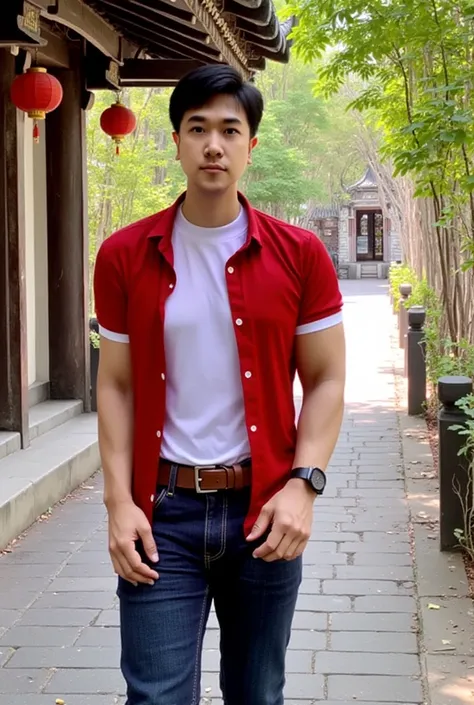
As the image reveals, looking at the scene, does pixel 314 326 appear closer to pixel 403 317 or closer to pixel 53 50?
pixel 53 50

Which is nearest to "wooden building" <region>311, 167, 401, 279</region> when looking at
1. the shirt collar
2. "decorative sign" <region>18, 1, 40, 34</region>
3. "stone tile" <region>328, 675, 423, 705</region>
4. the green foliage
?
"decorative sign" <region>18, 1, 40, 34</region>

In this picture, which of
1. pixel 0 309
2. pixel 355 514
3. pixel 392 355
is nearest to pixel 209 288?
pixel 355 514

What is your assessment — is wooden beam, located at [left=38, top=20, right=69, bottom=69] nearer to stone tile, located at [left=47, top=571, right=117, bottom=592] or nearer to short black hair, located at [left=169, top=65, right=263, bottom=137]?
stone tile, located at [left=47, top=571, right=117, bottom=592]

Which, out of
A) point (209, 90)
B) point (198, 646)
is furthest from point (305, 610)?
point (209, 90)

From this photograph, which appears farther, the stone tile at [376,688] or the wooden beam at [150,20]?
the wooden beam at [150,20]

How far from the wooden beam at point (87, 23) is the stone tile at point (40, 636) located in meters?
3.81

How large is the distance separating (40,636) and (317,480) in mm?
2488

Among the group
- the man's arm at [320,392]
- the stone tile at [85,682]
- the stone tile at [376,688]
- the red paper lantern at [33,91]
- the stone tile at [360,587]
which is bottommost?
the stone tile at [376,688]

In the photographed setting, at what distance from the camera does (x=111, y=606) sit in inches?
188

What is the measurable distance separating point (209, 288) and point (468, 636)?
103 inches

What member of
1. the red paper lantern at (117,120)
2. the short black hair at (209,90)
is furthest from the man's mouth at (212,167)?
the red paper lantern at (117,120)

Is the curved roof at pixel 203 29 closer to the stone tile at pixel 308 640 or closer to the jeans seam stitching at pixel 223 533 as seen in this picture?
the stone tile at pixel 308 640

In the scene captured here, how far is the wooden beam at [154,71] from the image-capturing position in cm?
874

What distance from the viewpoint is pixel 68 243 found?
865 centimetres
